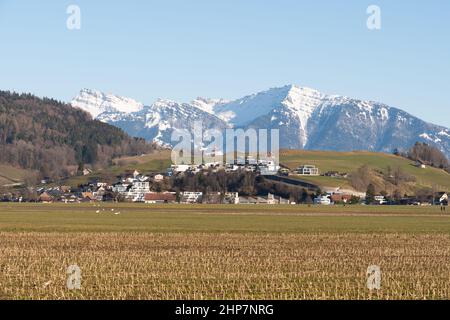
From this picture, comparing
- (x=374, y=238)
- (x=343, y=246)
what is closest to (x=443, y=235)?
(x=374, y=238)

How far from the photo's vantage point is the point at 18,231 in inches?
2392

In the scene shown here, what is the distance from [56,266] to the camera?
3500 centimetres

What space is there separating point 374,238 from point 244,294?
30.8 m

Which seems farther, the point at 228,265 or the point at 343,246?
the point at 343,246

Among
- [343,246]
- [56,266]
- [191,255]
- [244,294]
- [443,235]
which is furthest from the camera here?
[443,235]

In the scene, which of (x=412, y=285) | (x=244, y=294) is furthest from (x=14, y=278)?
(x=412, y=285)

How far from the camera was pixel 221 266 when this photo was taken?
3538 centimetres

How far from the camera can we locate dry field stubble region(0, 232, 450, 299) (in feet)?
90.0

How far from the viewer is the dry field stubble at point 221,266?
1080 inches

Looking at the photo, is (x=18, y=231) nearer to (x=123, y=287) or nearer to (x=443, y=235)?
(x=443, y=235)

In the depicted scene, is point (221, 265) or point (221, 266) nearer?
point (221, 266)
